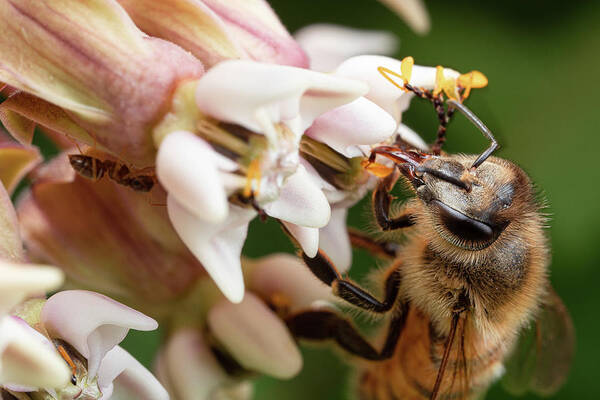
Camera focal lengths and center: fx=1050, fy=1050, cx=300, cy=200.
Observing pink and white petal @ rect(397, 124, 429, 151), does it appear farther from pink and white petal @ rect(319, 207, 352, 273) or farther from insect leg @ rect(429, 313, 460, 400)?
insect leg @ rect(429, 313, 460, 400)

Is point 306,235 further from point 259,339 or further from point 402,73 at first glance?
point 259,339

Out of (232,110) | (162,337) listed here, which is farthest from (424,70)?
(162,337)

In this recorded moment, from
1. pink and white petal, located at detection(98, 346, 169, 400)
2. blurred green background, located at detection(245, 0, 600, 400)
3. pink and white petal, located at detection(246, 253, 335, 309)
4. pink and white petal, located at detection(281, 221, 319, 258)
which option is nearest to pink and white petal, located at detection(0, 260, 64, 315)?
pink and white petal, located at detection(98, 346, 169, 400)

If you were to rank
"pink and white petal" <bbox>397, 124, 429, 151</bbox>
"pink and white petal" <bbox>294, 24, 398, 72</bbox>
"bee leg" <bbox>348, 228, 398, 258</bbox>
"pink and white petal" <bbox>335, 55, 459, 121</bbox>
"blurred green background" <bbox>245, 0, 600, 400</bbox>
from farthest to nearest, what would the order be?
"blurred green background" <bbox>245, 0, 600, 400</bbox>, "pink and white petal" <bbox>294, 24, 398, 72</bbox>, "bee leg" <bbox>348, 228, 398, 258</bbox>, "pink and white petal" <bbox>397, 124, 429, 151</bbox>, "pink and white petal" <bbox>335, 55, 459, 121</bbox>

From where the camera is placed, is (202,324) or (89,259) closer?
(89,259)

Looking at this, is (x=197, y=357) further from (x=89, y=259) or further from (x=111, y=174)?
(x=111, y=174)
